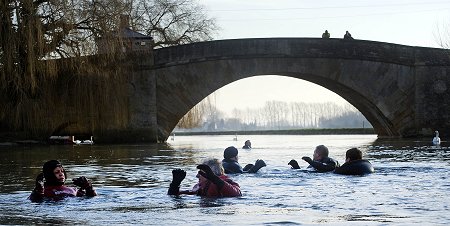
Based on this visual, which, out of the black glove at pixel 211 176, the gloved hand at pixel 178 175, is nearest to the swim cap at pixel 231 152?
the gloved hand at pixel 178 175

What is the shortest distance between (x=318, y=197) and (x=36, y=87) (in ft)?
77.3

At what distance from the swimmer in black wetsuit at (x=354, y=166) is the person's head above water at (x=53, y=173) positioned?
586 cm

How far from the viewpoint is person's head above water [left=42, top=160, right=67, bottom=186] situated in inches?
434

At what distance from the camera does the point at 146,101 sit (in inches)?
1447

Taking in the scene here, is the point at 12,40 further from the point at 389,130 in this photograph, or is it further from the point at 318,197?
the point at 318,197

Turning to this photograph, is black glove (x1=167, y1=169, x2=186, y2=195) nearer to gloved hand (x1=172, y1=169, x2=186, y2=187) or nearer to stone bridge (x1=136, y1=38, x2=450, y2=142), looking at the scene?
gloved hand (x1=172, y1=169, x2=186, y2=187)

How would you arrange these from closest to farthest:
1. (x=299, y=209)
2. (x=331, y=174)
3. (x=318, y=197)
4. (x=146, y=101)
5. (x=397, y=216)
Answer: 1. (x=397, y=216)
2. (x=299, y=209)
3. (x=318, y=197)
4. (x=331, y=174)
5. (x=146, y=101)

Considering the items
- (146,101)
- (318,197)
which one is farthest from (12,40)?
(318,197)

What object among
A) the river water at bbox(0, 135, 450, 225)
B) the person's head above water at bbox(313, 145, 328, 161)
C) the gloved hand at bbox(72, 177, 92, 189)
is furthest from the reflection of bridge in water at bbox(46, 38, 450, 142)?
the gloved hand at bbox(72, 177, 92, 189)

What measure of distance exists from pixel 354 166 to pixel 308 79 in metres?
24.8

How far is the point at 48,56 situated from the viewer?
32.5 metres

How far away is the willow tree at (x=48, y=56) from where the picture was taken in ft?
102

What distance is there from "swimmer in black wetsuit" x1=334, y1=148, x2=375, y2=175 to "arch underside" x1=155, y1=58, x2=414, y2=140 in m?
21.3

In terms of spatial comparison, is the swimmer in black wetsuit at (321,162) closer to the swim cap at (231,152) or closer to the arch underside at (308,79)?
the swim cap at (231,152)
